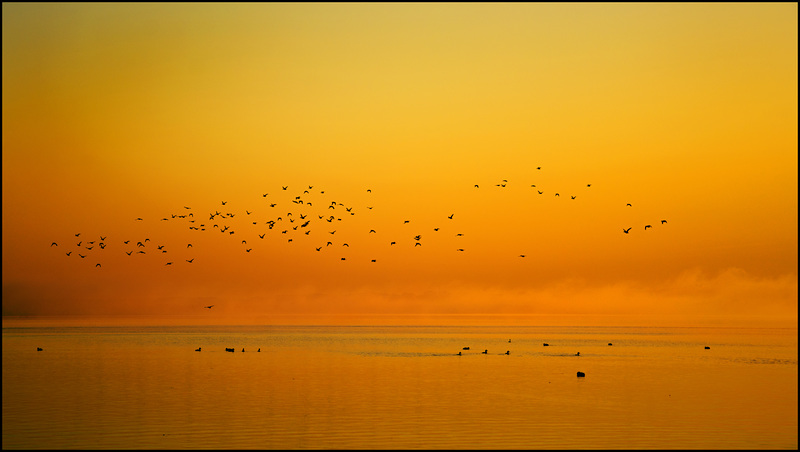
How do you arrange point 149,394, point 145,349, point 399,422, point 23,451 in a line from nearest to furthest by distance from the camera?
point 23,451 → point 399,422 → point 149,394 → point 145,349

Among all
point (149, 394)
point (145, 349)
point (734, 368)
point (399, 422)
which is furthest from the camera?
point (145, 349)

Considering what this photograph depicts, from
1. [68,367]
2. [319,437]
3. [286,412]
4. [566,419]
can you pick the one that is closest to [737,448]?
[566,419]

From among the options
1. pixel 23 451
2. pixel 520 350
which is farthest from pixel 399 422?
pixel 520 350

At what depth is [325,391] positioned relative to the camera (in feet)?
170

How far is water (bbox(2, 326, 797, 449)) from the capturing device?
120ft

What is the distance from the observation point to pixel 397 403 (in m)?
46.2

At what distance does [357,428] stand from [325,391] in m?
13.3

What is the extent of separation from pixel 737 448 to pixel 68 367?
5125cm

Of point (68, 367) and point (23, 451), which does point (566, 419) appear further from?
point (68, 367)

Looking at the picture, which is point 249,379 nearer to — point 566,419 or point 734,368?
point 566,419

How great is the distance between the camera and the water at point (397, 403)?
36.6 metres

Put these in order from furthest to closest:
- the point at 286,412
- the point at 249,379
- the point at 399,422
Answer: the point at 249,379 → the point at 286,412 → the point at 399,422

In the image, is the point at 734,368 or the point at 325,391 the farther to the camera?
the point at 734,368

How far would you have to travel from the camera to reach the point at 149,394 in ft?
164
